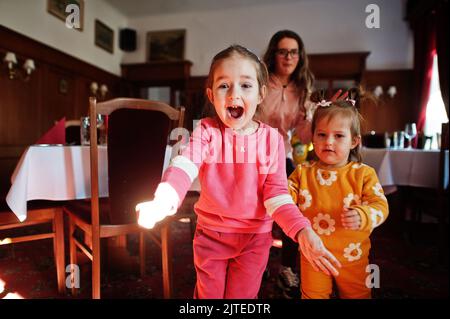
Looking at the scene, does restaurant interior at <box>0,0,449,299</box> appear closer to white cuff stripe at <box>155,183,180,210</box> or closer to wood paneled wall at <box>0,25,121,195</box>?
wood paneled wall at <box>0,25,121,195</box>

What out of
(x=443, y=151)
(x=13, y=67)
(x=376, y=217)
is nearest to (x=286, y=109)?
(x=376, y=217)

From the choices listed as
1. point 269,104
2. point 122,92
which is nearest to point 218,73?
point 269,104

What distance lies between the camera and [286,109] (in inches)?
21.0

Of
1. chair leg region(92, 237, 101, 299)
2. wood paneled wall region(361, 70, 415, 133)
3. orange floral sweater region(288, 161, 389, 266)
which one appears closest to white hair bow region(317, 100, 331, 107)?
orange floral sweater region(288, 161, 389, 266)

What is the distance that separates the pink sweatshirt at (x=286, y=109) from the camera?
51cm

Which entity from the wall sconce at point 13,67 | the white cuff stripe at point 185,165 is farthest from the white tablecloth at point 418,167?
the wall sconce at point 13,67

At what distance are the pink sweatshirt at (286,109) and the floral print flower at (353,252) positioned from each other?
197 mm

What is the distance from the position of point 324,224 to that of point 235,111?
0.80ft

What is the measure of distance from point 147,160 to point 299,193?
71 centimetres

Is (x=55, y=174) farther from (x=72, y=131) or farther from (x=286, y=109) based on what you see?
(x=72, y=131)

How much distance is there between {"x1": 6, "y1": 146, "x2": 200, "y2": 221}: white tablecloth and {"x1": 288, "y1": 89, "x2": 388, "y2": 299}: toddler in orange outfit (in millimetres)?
710

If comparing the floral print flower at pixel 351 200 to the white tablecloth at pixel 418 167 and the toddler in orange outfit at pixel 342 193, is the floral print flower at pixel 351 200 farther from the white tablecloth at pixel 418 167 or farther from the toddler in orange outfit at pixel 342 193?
the white tablecloth at pixel 418 167

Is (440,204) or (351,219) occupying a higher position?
(351,219)

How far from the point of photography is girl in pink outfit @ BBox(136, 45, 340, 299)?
0.44 m
